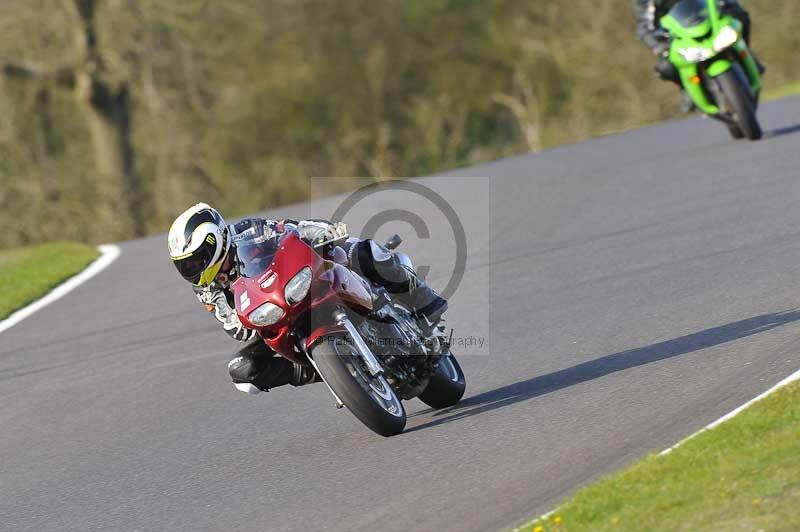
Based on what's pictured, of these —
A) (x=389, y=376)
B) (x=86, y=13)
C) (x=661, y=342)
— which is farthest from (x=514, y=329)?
(x=86, y=13)

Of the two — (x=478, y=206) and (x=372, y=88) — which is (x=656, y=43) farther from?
(x=372, y=88)

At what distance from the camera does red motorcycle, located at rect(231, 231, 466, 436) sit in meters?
6.26

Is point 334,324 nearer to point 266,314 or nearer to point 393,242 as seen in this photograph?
point 266,314

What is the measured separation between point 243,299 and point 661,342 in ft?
8.42

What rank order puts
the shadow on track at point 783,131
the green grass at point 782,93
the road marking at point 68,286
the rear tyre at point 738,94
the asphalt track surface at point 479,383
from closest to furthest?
the asphalt track surface at point 479,383 < the road marking at point 68,286 < the rear tyre at point 738,94 < the shadow on track at point 783,131 < the green grass at point 782,93

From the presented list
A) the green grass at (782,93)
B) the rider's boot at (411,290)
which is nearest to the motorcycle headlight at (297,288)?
the rider's boot at (411,290)

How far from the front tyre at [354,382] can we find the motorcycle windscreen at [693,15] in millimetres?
7400

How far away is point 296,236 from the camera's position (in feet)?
21.4

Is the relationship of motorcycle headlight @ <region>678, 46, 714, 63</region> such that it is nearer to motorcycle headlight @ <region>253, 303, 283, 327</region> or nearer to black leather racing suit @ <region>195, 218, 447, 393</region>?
black leather racing suit @ <region>195, 218, 447, 393</region>

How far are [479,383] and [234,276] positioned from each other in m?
1.80

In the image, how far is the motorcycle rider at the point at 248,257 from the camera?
632 cm

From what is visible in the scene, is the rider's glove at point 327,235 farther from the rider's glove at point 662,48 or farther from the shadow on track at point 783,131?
the shadow on track at point 783,131

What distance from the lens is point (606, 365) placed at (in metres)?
7.47

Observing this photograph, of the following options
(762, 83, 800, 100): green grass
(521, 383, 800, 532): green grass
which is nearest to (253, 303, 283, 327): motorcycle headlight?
(521, 383, 800, 532): green grass
